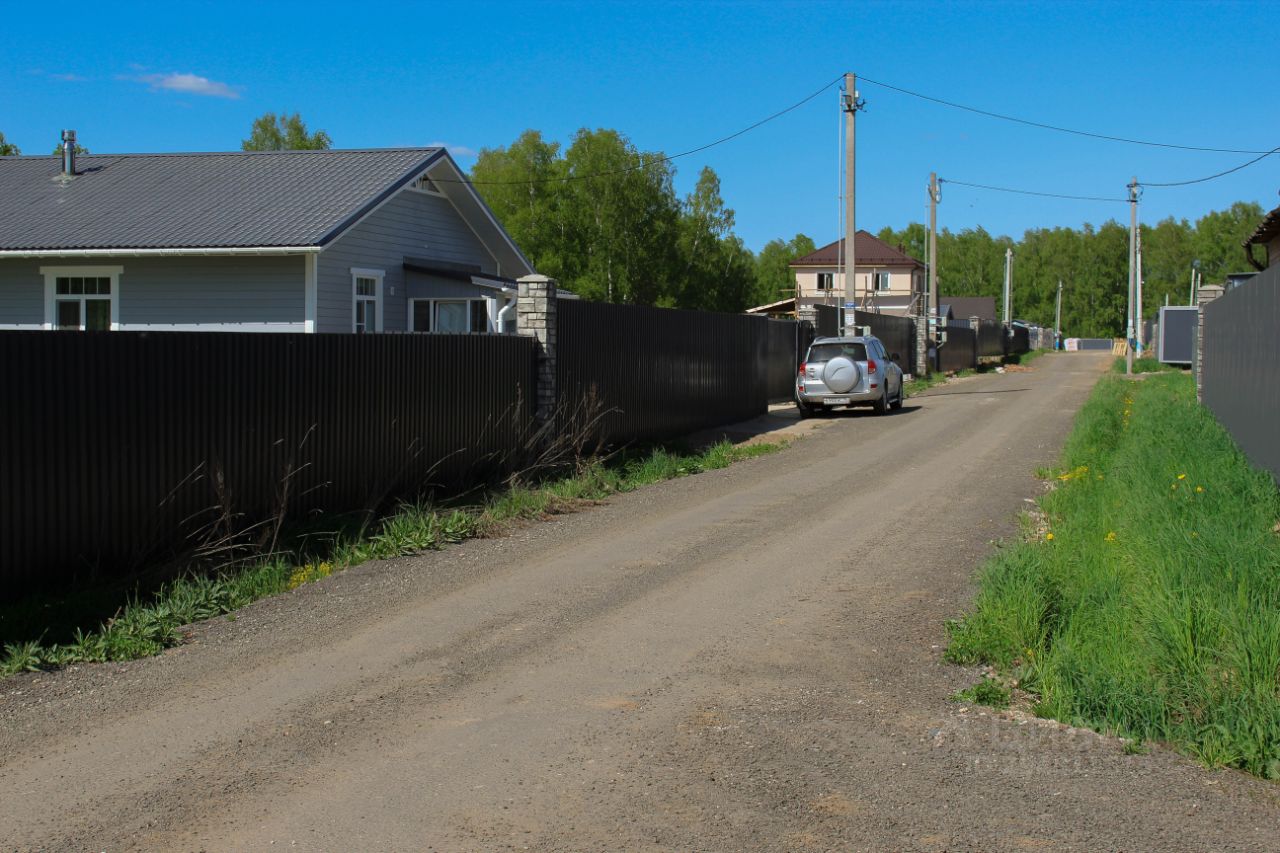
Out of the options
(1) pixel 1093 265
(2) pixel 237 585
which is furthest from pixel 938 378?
(1) pixel 1093 265

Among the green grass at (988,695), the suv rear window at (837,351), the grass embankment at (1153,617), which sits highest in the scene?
the suv rear window at (837,351)

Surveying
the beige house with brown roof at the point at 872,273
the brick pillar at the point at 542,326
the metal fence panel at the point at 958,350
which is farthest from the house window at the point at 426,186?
the beige house with brown roof at the point at 872,273

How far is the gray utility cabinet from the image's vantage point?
4641 centimetres

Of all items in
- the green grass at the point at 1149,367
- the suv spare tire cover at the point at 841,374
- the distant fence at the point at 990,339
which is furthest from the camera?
the distant fence at the point at 990,339

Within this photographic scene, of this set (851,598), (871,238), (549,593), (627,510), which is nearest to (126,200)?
(627,510)

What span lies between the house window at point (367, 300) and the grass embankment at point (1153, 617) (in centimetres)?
1379

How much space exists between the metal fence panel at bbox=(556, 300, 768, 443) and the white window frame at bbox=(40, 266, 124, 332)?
30.5ft

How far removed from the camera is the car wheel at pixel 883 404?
82.2 feet

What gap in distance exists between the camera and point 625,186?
5978 centimetres

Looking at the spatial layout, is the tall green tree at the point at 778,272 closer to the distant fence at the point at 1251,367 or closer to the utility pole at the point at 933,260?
the utility pole at the point at 933,260

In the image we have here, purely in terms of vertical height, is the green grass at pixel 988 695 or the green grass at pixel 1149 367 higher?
the green grass at pixel 1149 367

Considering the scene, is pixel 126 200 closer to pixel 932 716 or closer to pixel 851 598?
pixel 851 598

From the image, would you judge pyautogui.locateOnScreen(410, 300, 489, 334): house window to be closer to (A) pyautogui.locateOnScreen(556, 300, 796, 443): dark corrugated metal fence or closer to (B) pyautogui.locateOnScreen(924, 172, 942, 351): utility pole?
(A) pyautogui.locateOnScreen(556, 300, 796, 443): dark corrugated metal fence

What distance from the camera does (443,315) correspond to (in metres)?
23.8
